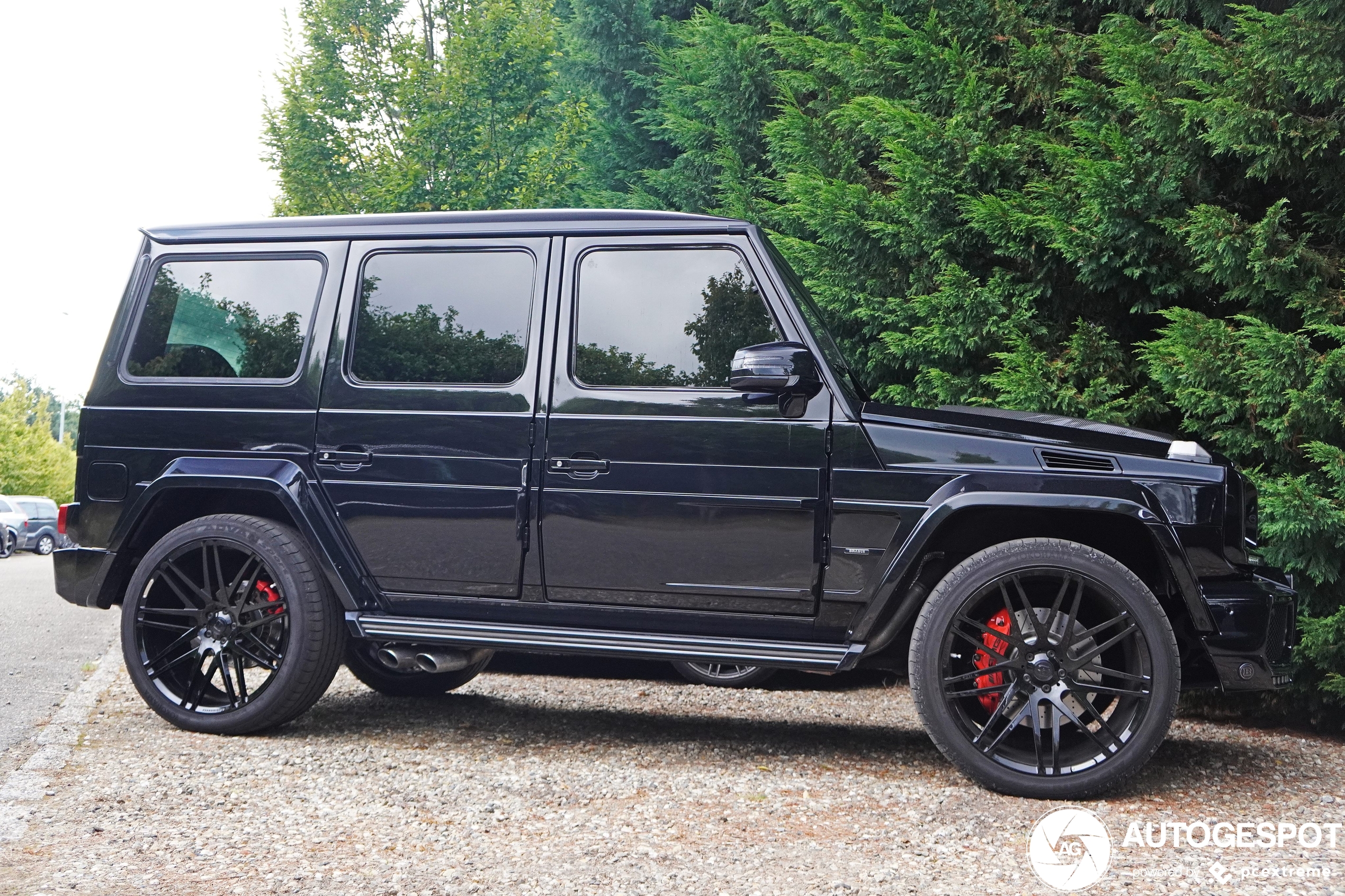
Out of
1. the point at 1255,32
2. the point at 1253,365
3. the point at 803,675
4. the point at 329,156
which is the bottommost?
the point at 803,675

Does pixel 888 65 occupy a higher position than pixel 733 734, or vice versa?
pixel 888 65

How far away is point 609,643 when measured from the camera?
4.57 meters

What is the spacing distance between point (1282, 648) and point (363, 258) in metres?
4.02

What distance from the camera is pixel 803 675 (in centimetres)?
698

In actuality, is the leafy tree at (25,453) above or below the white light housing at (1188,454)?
below

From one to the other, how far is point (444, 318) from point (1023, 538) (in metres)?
2.56

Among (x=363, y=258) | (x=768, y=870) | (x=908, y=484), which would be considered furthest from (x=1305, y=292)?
(x=363, y=258)

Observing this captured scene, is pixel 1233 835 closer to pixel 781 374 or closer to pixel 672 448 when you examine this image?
pixel 781 374

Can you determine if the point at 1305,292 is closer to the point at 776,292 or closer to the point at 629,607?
the point at 776,292

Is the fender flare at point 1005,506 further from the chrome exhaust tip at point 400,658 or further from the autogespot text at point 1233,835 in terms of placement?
the chrome exhaust tip at point 400,658

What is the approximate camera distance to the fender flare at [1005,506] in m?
4.08

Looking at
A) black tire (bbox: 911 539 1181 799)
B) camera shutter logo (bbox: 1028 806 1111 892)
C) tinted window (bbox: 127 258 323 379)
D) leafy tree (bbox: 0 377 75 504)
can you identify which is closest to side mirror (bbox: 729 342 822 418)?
black tire (bbox: 911 539 1181 799)

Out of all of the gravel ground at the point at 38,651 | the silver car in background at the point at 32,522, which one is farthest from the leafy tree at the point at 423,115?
the silver car in background at the point at 32,522

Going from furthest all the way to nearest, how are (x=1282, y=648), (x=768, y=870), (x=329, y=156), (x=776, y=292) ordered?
(x=329, y=156), (x=776, y=292), (x=1282, y=648), (x=768, y=870)
